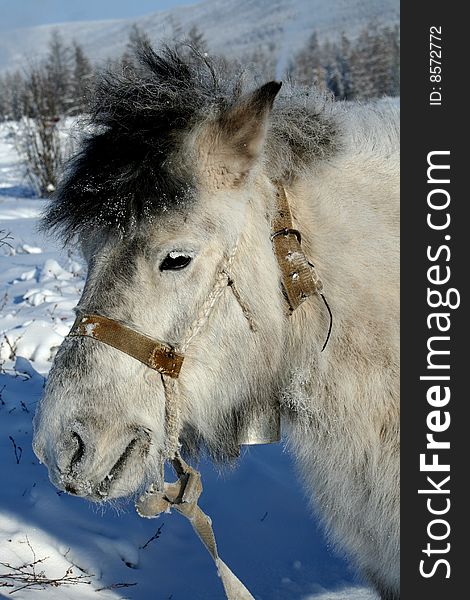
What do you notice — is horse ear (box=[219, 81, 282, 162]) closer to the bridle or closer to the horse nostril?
the bridle

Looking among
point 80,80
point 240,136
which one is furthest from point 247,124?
point 80,80

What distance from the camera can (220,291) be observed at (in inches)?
86.8

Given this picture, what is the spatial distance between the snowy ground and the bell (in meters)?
1.24

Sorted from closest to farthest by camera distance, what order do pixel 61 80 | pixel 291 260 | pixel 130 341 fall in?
pixel 130 341 → pixel 291 260 → pixel 61 80

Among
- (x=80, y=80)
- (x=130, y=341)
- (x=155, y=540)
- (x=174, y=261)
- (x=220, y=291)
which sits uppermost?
(x=80, y=80)

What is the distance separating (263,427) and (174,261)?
2.66ft

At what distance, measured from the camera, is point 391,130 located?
2.77 m

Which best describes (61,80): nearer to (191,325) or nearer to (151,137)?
(151,137)

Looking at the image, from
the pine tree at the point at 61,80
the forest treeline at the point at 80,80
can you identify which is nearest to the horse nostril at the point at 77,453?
the forest treeline at the point at 80,80

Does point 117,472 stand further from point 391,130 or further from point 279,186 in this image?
point 391,130

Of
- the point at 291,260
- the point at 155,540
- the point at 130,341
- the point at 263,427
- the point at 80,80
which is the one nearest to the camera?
the point at 130,341

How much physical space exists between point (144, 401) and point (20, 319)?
15.1ft

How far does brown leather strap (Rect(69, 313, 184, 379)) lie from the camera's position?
83.4 inches

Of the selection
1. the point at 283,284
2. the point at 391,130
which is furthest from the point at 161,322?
Answer: the point at 391,130
